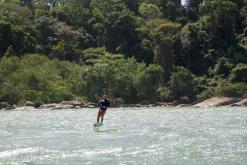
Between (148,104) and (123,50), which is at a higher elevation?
(123,50)

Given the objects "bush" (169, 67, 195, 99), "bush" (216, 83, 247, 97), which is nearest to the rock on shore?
"bush" (216, 83, 247, 97)

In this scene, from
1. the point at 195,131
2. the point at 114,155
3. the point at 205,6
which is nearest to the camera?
the point at 114,155

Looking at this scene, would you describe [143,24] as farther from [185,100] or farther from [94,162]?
[94,162]

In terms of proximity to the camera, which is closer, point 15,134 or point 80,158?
point 80,158

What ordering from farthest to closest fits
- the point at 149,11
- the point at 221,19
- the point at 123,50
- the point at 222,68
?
the point at 149,11, the point at 123,50, the point at 221,19, the point at 222,68

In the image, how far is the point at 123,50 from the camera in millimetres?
78625

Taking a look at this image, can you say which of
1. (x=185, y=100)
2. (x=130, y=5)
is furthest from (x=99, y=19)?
(x=185, y=100)

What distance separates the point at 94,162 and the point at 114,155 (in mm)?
1254

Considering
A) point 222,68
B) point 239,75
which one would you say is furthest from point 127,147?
point 222,68

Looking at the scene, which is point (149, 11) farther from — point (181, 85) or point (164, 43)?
point (181, 85)

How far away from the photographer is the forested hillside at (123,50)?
62.2 meters

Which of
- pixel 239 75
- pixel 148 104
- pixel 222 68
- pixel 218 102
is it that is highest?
pixel 222 68

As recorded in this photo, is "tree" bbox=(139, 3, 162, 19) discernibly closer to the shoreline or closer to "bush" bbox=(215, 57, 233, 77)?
"bush" bbox=(215, 57, 233, 77)

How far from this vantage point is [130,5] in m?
91.6
